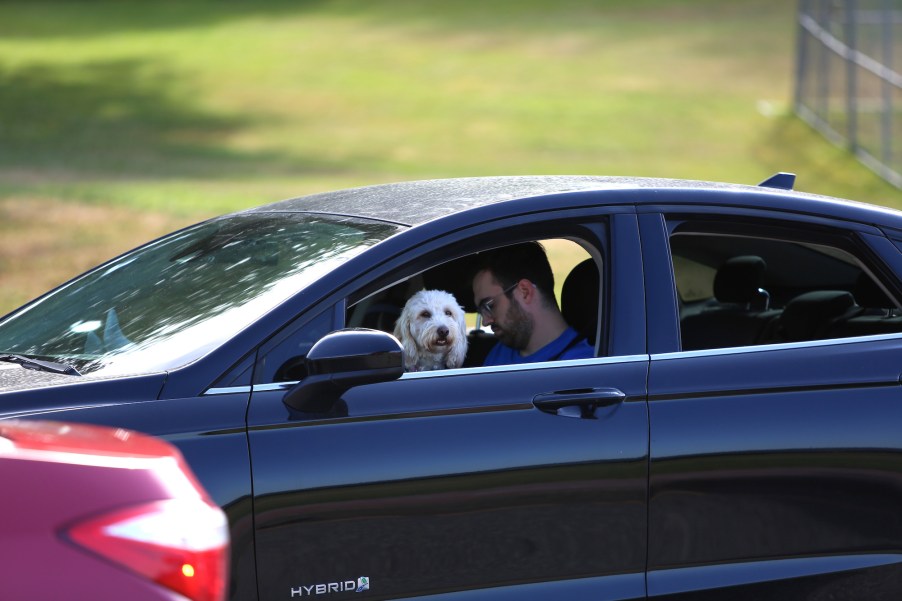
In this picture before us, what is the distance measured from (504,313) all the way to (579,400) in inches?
→ 41.0

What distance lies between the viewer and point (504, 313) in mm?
4750

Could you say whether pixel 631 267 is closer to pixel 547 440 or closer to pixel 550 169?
pixel 547 440

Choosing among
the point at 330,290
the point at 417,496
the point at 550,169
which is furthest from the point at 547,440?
the point at 550,169

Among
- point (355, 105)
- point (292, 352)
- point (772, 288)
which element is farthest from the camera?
point (355, 105)

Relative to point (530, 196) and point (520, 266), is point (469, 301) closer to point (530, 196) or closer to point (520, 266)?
point (520, 266)

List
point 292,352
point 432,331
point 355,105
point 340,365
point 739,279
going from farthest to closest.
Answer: point 355,105
point 739,279
point 432,331
point 292,352
point 340,365

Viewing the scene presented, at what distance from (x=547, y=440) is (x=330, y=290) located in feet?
2.32

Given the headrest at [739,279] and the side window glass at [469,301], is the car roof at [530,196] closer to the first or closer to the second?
the side window glass at [469,301]

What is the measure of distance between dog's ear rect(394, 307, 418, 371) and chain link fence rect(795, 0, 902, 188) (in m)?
17.5

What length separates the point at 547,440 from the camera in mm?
3680

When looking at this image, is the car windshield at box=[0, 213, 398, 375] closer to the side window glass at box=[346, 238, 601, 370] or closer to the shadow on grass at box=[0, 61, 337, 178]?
the side window glass at box=[346, 238, 601, 370]

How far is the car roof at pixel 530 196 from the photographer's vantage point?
162 inches

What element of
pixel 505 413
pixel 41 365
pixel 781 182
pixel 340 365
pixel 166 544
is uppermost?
pixel 781 182

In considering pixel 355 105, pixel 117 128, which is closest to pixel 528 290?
pixel 117 128
